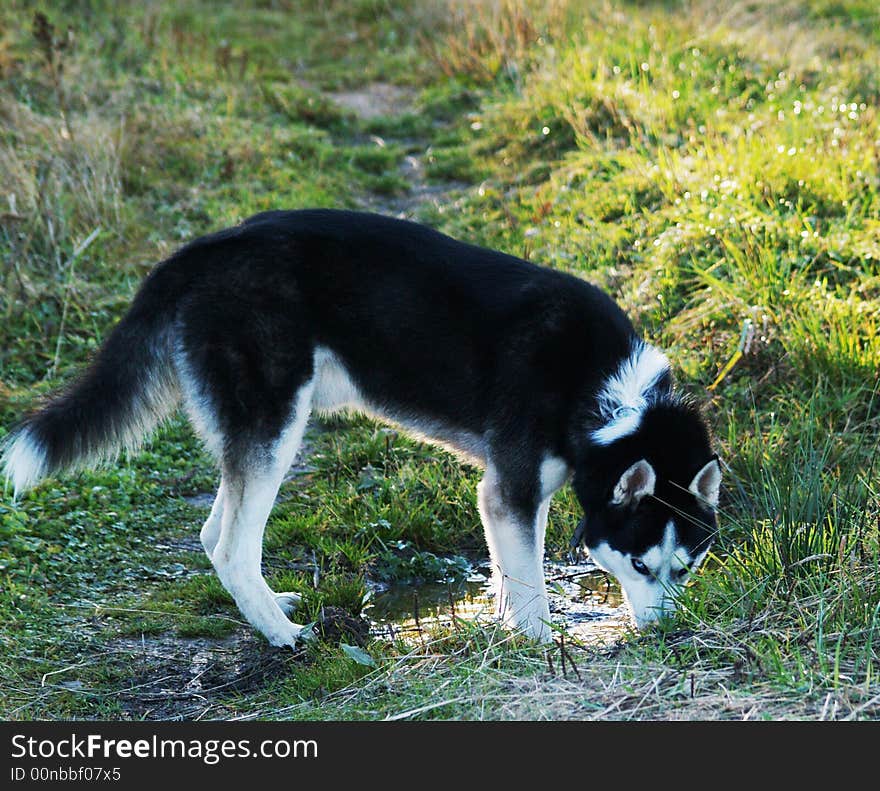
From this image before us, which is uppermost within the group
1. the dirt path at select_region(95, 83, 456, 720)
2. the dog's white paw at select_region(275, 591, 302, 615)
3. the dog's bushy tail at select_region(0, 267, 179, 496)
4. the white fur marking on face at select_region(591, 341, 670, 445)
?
the dog's bushy tail at select_region(0, 267, 179, 496)

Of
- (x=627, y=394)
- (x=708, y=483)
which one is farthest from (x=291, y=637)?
(x=708, y=483)

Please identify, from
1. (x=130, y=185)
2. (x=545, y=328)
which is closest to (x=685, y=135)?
(x=130, y=185)

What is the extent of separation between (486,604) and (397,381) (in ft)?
3.63

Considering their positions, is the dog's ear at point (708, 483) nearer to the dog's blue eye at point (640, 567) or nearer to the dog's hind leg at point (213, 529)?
the dog's blue eye at point (640, 567)

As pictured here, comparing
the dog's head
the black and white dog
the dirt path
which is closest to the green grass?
the dirt path

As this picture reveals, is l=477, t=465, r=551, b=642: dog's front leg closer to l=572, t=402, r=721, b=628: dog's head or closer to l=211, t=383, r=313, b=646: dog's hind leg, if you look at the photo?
l=572, t=402, r=721, b=628: dog's head

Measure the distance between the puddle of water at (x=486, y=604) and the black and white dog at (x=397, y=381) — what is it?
0.30m

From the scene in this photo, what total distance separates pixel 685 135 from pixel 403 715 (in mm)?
6443

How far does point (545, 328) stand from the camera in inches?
188

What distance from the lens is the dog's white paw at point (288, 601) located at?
5.10m

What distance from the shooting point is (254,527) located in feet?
15.6

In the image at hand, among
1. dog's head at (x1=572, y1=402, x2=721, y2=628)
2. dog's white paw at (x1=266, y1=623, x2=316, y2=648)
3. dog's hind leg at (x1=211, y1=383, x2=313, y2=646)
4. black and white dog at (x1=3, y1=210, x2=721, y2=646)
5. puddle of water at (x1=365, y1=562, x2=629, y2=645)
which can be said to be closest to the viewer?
dog's head at (x1=572, y1=402, x2=721, y2=628)

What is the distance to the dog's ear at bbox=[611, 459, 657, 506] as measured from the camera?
4.33 metres

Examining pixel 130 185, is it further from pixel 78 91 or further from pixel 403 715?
pixel 403 715
